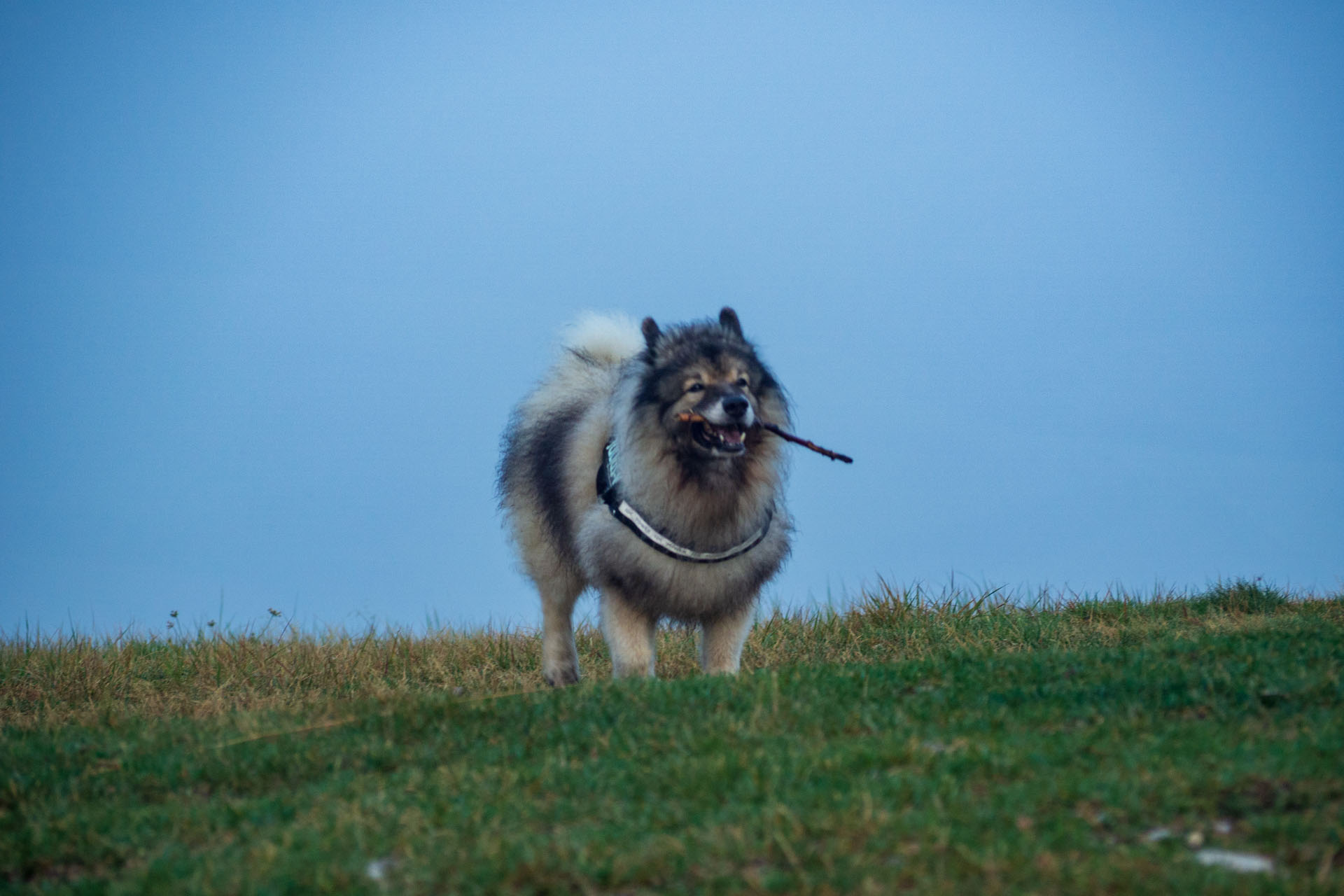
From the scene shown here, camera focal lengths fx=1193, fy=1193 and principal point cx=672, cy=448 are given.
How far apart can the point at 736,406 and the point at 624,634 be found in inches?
57.6

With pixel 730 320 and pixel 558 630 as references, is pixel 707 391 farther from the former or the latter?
pixel 558 630

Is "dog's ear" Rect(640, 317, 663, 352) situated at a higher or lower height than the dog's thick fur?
higher

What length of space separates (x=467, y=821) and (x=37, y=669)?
6.10 metres

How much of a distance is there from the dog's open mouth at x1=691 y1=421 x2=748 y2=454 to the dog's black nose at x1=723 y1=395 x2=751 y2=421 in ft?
0.35

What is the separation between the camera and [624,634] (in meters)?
6.57

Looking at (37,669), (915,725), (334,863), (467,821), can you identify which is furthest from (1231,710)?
(37,669)

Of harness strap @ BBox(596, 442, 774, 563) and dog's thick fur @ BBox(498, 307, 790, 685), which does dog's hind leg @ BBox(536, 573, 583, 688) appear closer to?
dog's thick fur @ BBox(498, 307, 790, 685)

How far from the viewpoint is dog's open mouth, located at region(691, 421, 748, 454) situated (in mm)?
6234

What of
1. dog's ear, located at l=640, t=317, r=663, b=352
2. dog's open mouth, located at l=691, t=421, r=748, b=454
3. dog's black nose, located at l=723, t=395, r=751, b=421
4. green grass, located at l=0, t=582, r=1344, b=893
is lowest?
green grass, located at l=0, t=582, r=1344, b=893

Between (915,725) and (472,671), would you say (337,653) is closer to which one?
(472,671)

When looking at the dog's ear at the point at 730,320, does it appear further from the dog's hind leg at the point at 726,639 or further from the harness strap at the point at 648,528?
the dog's hind leg at the point at 726,639

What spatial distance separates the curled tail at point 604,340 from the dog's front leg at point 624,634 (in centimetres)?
205

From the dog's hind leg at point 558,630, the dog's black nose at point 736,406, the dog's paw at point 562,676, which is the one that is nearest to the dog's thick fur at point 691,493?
the dog's black nose at point 736,406

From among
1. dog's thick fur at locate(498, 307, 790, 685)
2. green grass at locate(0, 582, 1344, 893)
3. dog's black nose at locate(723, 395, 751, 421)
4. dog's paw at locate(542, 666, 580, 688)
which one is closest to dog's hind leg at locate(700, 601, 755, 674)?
dog's thick fur at locate(498, 307, 790, 685)
